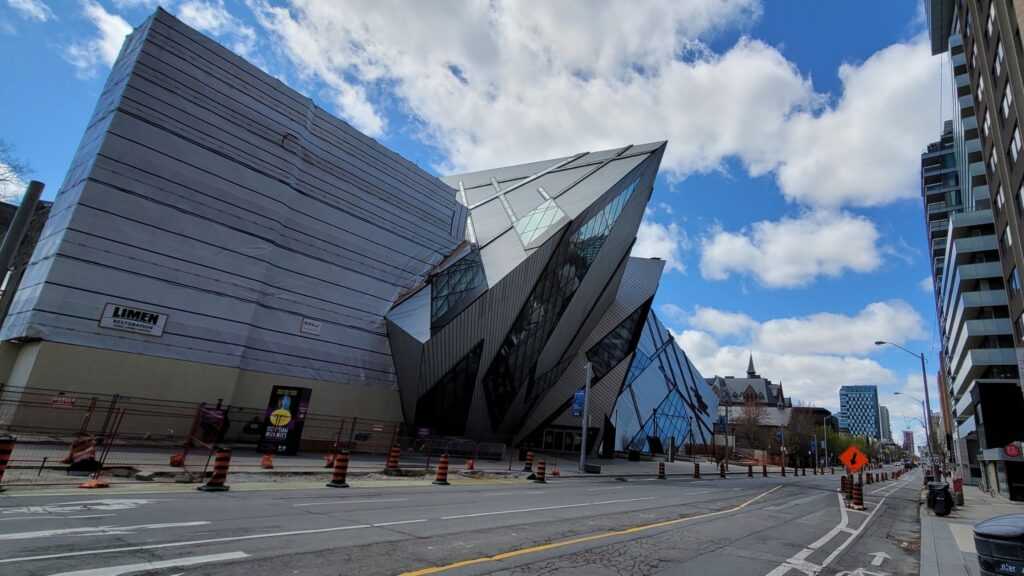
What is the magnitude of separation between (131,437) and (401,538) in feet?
58.5

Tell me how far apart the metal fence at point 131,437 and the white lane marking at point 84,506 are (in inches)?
124

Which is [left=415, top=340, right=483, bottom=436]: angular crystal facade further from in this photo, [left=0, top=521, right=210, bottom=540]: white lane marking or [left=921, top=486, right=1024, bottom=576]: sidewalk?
[left=0, top=521, right=210, bottom=540]: white lane marking

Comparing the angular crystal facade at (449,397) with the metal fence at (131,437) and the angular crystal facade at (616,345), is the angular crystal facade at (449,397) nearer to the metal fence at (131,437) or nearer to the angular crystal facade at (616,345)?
the metal fence at (131,437)

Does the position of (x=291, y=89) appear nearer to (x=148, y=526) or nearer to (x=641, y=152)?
(x=641, y=152)

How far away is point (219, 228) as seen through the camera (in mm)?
25281

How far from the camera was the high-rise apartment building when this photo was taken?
83.1ft

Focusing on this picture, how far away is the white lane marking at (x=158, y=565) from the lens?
5105 mm

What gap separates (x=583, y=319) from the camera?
148ft

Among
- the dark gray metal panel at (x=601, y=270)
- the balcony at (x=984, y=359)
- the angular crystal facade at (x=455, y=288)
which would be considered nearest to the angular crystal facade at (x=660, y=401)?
the dark gray metal panel at (x=601, y=270)

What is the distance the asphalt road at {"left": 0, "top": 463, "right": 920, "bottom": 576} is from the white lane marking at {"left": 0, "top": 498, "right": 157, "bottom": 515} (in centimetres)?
4

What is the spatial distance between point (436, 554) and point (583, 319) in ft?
127

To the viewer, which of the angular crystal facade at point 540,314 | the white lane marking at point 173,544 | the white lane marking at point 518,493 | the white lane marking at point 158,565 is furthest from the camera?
the angular crystal facade at point 540,314

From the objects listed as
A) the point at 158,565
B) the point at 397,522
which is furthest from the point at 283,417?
the point at 158,565

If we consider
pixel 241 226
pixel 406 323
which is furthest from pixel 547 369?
pixel 241 226
